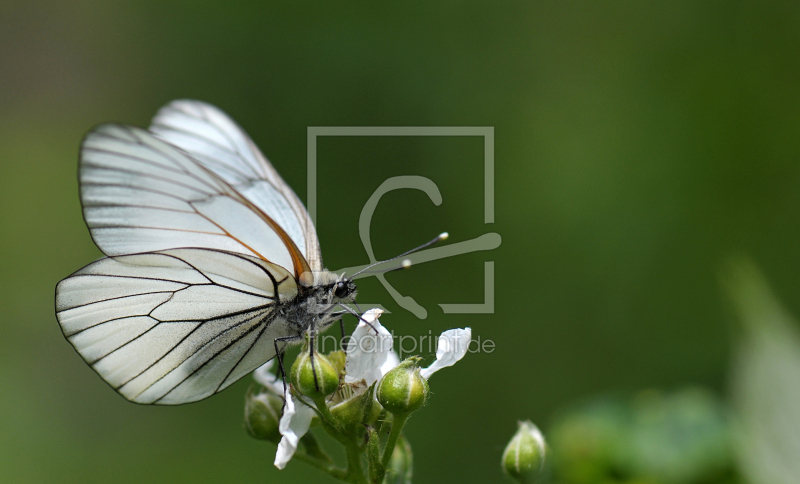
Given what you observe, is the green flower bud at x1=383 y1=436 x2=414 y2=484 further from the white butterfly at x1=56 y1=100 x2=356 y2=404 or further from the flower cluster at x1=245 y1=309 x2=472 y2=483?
the white butterfly at x1=56 y1=100 x2=356 y2=404

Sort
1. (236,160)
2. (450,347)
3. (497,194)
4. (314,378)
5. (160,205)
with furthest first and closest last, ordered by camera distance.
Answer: (497,194), (236,160), (160,205), (450,347), (314,378)

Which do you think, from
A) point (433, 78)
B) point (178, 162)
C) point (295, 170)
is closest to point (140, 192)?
point (178, 162)

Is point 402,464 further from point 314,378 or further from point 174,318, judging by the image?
point 174,318

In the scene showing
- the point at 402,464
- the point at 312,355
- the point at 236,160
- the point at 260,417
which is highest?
the point at 236,160

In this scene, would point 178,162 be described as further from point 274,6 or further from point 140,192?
point 274,6

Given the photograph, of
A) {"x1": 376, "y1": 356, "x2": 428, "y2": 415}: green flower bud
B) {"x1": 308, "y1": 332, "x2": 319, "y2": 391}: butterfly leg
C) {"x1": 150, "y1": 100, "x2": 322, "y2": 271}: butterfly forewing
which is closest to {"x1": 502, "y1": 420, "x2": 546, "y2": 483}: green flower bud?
{"x1": 376, "y1": 356, "x2": 428, "y2": 415}: green flower bud

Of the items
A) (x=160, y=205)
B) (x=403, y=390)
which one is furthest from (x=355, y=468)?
(x=160, y=205)
